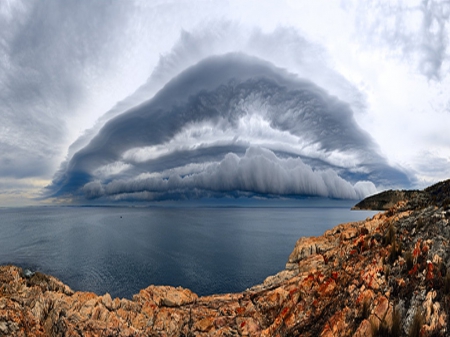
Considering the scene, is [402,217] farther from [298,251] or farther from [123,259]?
[123,259]

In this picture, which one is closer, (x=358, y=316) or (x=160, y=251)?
(x=358, y=316)

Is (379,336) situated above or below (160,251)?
above

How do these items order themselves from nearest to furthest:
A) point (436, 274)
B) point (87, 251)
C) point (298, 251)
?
point (436, 274) < point (298, 251) < point (87, 251)

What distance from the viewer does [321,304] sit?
54.1ft

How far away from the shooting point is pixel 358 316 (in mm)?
13602

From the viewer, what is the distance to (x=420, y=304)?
489 inches

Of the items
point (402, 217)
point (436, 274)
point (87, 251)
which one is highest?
point (402, 217)

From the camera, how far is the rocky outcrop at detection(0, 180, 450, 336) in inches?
503

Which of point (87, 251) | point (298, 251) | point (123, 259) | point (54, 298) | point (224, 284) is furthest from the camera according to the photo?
point (87, 251)

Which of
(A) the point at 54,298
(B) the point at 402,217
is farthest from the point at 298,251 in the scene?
(A) the point at 54,298

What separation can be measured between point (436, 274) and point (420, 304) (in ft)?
7.27

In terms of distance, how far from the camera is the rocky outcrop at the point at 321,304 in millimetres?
12773

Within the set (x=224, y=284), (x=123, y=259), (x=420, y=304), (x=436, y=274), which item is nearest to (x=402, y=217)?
(x=436, y=274)

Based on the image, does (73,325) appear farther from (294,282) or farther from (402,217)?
(402,217)
